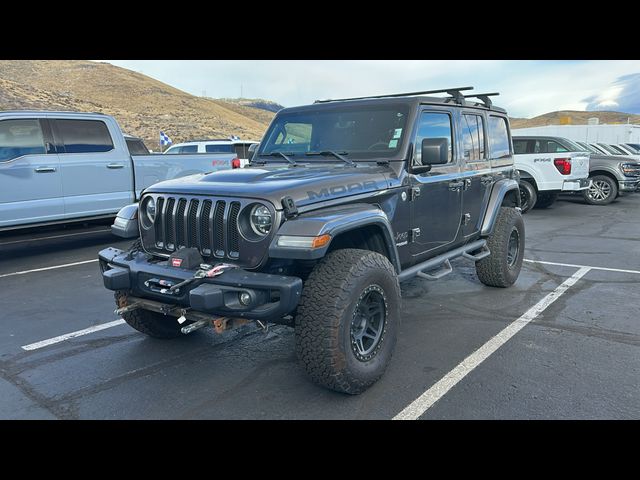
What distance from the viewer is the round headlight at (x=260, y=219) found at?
3279 millimetres

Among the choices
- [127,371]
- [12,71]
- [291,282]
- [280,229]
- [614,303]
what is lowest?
[614,303]

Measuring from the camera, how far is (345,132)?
4.56 meters

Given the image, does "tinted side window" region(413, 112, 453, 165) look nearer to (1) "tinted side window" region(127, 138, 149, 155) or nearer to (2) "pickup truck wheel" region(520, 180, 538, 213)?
(1) "tinted side window" region(127, 138, 149, 155)

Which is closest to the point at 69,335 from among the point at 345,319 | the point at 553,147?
the point at 345,319

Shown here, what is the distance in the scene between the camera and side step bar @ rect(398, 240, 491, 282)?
432cm

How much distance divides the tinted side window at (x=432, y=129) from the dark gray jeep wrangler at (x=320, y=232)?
0.02 metres

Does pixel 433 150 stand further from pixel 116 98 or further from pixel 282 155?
pixel 116 98

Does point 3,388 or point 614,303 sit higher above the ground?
point 3,388

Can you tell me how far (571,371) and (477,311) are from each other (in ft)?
4.75

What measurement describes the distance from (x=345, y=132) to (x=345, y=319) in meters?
2.00

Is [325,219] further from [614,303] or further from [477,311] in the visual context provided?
[614,303]

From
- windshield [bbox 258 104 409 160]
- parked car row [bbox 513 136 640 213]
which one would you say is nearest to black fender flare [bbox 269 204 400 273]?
windshield [bbox 258 104 409 160]
